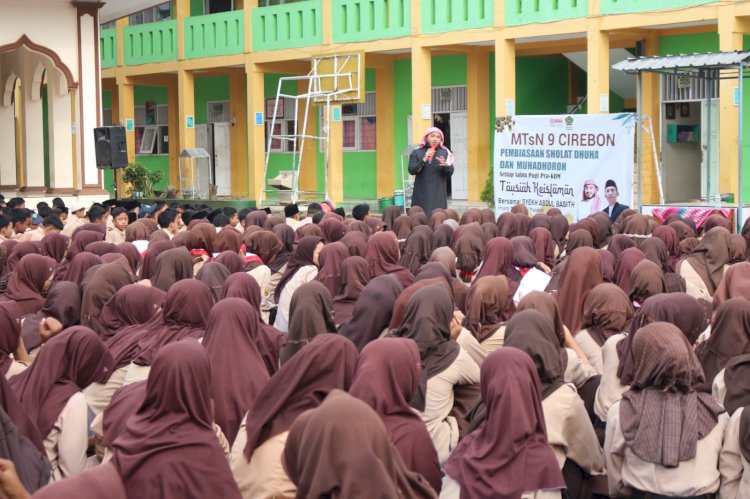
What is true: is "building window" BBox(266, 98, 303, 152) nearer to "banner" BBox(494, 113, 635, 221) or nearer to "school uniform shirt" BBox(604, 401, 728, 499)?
"banner" BBox(494, 113, 635, 221)

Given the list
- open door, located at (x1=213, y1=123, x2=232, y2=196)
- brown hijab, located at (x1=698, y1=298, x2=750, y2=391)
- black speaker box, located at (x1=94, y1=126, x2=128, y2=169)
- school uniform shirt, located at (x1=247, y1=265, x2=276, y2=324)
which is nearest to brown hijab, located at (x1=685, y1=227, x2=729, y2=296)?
brown hijab, located at (x1=698, y1=298, x2=750, y2=391)

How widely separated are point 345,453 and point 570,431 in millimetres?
1697

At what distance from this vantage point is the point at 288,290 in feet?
27.6

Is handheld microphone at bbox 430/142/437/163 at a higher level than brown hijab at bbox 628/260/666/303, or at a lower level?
higher

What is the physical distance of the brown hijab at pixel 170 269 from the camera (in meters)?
7.94

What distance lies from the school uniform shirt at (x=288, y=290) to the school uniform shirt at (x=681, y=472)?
3.90 m

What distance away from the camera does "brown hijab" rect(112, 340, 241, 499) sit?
3912 millimetres

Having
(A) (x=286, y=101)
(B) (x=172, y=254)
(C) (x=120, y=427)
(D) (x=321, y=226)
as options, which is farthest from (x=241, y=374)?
(A) (x=286, y=101)

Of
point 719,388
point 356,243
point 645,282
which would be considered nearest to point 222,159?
point 356,243

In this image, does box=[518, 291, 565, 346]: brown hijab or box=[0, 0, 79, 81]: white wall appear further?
box=[0, 0, 79, 81]: white wall

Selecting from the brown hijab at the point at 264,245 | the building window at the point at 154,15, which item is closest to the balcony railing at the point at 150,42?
the building window at the point at 154,15

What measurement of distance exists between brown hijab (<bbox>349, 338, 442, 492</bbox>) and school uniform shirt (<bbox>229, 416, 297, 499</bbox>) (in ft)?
1.19

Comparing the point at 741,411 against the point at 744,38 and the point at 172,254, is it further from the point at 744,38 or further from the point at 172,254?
the point at 744,38

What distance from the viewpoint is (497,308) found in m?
6.09
